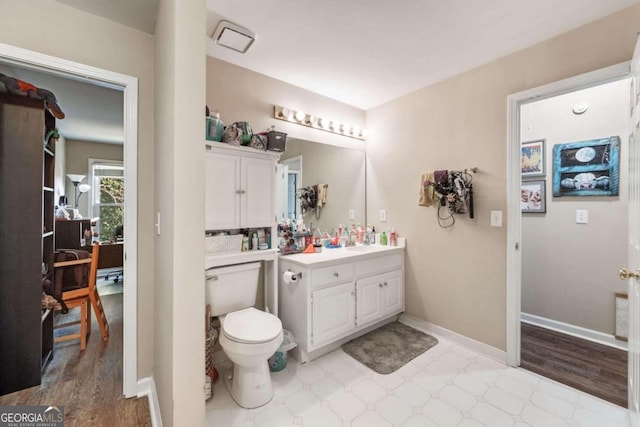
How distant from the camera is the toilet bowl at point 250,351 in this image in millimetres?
1632

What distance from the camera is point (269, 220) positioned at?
87.8 inches

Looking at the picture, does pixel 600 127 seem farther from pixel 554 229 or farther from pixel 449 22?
pixel 449 22

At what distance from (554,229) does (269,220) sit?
2904mm

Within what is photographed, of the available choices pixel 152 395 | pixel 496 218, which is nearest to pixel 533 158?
pixel 496 218

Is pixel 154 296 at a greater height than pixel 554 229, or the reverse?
pixel 554 229

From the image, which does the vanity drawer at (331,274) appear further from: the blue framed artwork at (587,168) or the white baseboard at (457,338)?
the blue framed artwork at (587,168)

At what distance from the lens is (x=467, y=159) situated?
2438 mm

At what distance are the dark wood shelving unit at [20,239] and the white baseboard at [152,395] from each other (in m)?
0.77

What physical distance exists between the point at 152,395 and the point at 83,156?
16.5 ft

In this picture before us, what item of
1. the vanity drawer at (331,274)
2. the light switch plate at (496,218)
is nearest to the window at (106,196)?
the vanity drawer at (331,274)

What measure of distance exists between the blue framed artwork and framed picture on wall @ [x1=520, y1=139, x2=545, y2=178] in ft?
0.38

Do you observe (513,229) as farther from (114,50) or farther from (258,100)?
(114,50)

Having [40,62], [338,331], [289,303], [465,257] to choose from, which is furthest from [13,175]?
[465,257]

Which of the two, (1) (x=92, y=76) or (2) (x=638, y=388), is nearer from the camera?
(2) (x=638, y=388)
